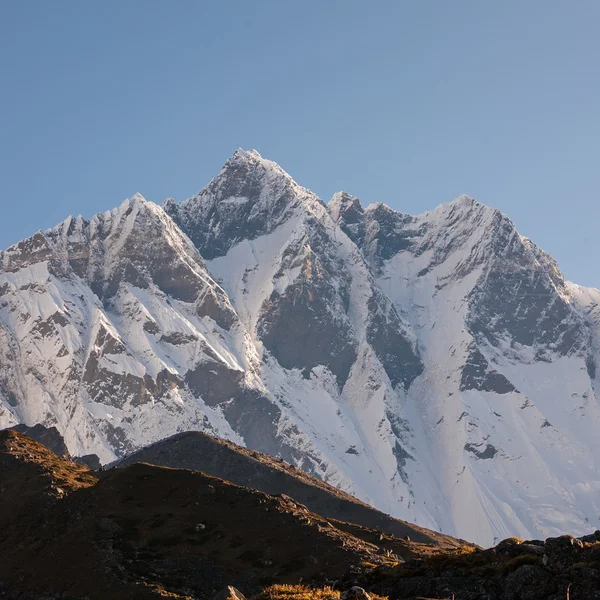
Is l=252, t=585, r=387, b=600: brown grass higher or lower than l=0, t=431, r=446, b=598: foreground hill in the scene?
lower

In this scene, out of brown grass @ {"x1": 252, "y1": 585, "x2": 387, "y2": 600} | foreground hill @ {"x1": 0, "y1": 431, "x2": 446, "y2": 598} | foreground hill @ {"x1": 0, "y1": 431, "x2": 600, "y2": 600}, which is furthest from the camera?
foreground hill @ {"x1": 0, "y1": 431, "x2": 446, "y2": 598}

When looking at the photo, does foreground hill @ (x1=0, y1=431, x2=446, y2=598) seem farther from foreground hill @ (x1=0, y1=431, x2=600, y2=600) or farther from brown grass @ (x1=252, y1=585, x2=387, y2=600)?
brown grass @ (x1=252, y1=585, x2=387, y2=600)

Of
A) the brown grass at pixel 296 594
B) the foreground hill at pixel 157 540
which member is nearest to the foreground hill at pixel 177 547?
the foreground hill at pixel 157 540

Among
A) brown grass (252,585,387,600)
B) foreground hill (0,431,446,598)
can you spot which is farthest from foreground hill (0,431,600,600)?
brown grass (252,585,387,600)

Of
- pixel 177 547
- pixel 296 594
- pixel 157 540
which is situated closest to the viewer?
pixel 296 594

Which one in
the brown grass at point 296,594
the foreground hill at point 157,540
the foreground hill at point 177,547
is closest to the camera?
the brown grass at point 296,594

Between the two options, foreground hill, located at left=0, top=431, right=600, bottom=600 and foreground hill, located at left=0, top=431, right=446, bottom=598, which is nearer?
foreground hill, located at left=0, top=431, right=600, bottom=600

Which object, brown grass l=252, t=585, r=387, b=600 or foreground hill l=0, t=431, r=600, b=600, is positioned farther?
foreground hill l=0, t=431, r=600, b=600

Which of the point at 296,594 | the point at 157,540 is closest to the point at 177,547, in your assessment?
the point at 157,540

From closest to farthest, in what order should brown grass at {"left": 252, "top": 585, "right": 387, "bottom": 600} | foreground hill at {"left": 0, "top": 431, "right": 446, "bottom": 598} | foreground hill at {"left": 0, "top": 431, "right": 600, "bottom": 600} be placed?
brown grass at {"left": 252, "top": 585, "right": 387, "bottom": 600}
foreground hill at {"left": 0, "top": 431, "right": 600, "bottom": 600}
foreground hill at {"left": 0, "top": 431, "right": 446, "bottom": 598}

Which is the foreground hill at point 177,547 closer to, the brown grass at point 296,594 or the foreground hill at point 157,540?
the foreground hill at point 157,540

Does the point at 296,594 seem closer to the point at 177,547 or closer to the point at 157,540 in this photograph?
the point at 177,547

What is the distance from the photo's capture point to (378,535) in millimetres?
172500

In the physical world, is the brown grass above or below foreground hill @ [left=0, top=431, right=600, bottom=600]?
below
